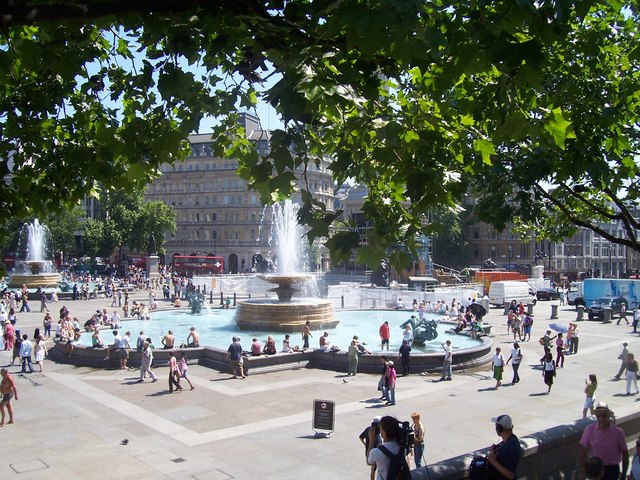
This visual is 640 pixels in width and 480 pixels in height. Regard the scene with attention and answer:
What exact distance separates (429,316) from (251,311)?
13.2m

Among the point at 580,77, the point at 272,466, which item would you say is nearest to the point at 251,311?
the point at 272,466

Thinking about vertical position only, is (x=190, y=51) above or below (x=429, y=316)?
above

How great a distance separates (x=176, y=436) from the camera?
13.3 m

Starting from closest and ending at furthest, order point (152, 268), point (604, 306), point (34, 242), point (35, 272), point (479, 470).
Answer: point (479, 470) → point (604, 306) → point (35, 272) → point (152, 268) → point (34, 242)

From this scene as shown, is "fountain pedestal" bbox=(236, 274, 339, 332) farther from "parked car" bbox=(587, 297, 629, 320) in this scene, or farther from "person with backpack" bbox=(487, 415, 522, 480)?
"person with backpack" bbox=(487, 415, 522, 480)

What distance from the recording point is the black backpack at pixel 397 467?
20.8 feet

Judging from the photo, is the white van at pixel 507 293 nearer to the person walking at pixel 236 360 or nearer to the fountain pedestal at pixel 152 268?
the person walking at pixel 236 360

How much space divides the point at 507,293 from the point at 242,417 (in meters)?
38.6

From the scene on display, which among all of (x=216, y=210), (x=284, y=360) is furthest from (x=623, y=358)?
(x=216, y=210)

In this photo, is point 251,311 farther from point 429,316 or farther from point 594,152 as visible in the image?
point 594,152

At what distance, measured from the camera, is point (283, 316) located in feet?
99.2

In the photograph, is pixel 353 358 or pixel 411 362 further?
pixel 411 362

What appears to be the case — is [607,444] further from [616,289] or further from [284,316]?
[616,289]

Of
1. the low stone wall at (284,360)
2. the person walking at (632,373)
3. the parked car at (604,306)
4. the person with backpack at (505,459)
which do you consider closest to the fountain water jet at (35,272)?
the low stone wall at (284,360)
